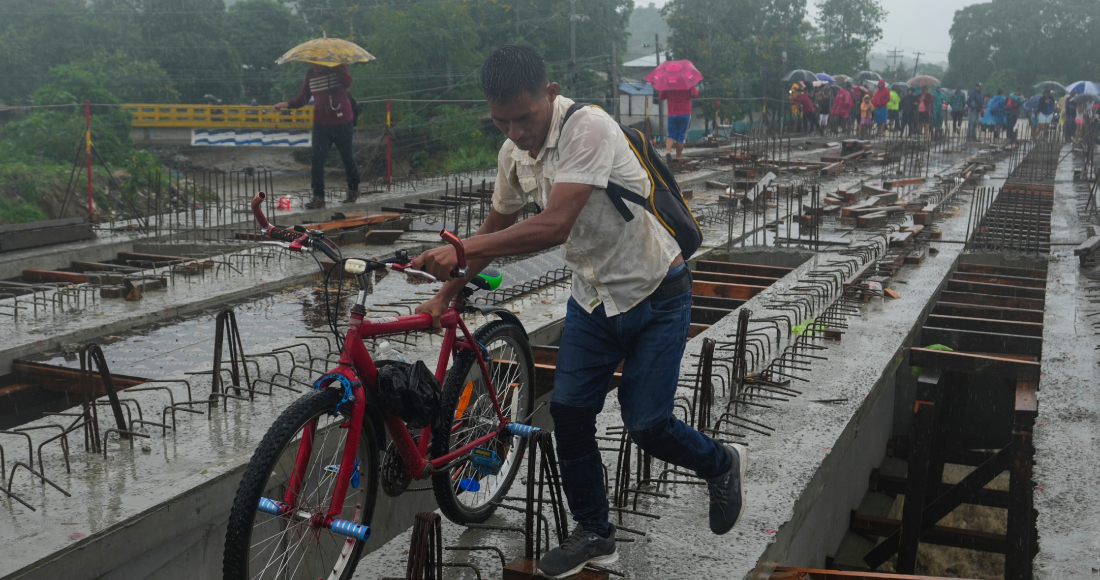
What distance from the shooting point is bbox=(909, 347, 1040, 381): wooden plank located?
641 centimetres

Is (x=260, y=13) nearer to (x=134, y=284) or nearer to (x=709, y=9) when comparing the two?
(x=709, y=9)

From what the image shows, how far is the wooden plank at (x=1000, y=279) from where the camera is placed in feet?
31.6

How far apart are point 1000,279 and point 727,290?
3.00m

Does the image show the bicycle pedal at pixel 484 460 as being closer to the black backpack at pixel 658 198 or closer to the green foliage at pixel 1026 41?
the black backpack at pixel 658 198

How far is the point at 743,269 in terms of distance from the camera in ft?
33.2

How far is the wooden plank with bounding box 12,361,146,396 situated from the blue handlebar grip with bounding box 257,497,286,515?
11.1 feet

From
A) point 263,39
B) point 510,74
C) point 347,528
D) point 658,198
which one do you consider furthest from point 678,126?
point 263,39

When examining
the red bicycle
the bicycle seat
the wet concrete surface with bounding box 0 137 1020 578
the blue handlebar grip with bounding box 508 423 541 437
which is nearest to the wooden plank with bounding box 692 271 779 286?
the wet concrete surface with bounding box 0 137 1020 578

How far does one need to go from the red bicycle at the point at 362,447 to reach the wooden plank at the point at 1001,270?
302 inches

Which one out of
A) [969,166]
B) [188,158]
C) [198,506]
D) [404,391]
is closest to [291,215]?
[198,506]

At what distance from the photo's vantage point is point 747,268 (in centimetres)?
1008

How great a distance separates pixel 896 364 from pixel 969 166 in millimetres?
16258

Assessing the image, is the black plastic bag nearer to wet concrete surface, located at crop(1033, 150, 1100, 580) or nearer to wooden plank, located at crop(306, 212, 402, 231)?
wet concrete surface, located at crop(1033, 150, 1100, 580)

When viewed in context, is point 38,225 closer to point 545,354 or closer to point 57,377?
point 57,377
